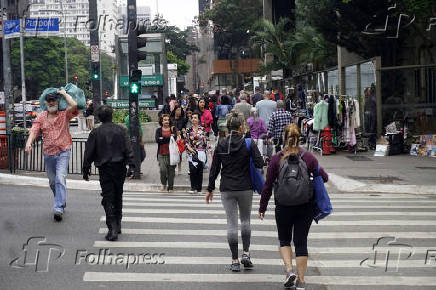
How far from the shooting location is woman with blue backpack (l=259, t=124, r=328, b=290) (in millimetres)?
7602

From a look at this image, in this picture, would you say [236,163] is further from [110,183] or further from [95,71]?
[95,71]

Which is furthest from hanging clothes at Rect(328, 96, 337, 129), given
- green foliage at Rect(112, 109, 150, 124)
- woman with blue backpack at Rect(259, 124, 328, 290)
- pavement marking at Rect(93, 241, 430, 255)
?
woman with blue backpack at Rect(259, 124, 328, 290)

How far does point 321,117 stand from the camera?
77.3 ft

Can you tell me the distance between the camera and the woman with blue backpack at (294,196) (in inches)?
299

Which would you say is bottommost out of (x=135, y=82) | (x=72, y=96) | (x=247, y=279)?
(x=247, y=279)

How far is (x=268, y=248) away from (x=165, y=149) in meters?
6.77

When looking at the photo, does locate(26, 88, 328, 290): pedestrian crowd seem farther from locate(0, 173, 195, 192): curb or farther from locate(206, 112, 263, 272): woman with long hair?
locate(0, 173, 195, 192): curb

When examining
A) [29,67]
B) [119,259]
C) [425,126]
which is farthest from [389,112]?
[29,67]

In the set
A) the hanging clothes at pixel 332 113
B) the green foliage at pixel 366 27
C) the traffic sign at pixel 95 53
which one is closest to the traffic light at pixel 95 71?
the traffic sign at pixel 95 53

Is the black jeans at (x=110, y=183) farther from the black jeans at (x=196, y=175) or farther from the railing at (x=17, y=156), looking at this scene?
the railing at (x=17, y=156)

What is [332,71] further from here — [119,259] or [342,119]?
[119,259]

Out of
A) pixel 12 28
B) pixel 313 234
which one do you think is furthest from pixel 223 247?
pixel 12 28

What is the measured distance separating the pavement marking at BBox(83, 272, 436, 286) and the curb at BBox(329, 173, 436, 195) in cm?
837

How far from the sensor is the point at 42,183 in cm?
1723
